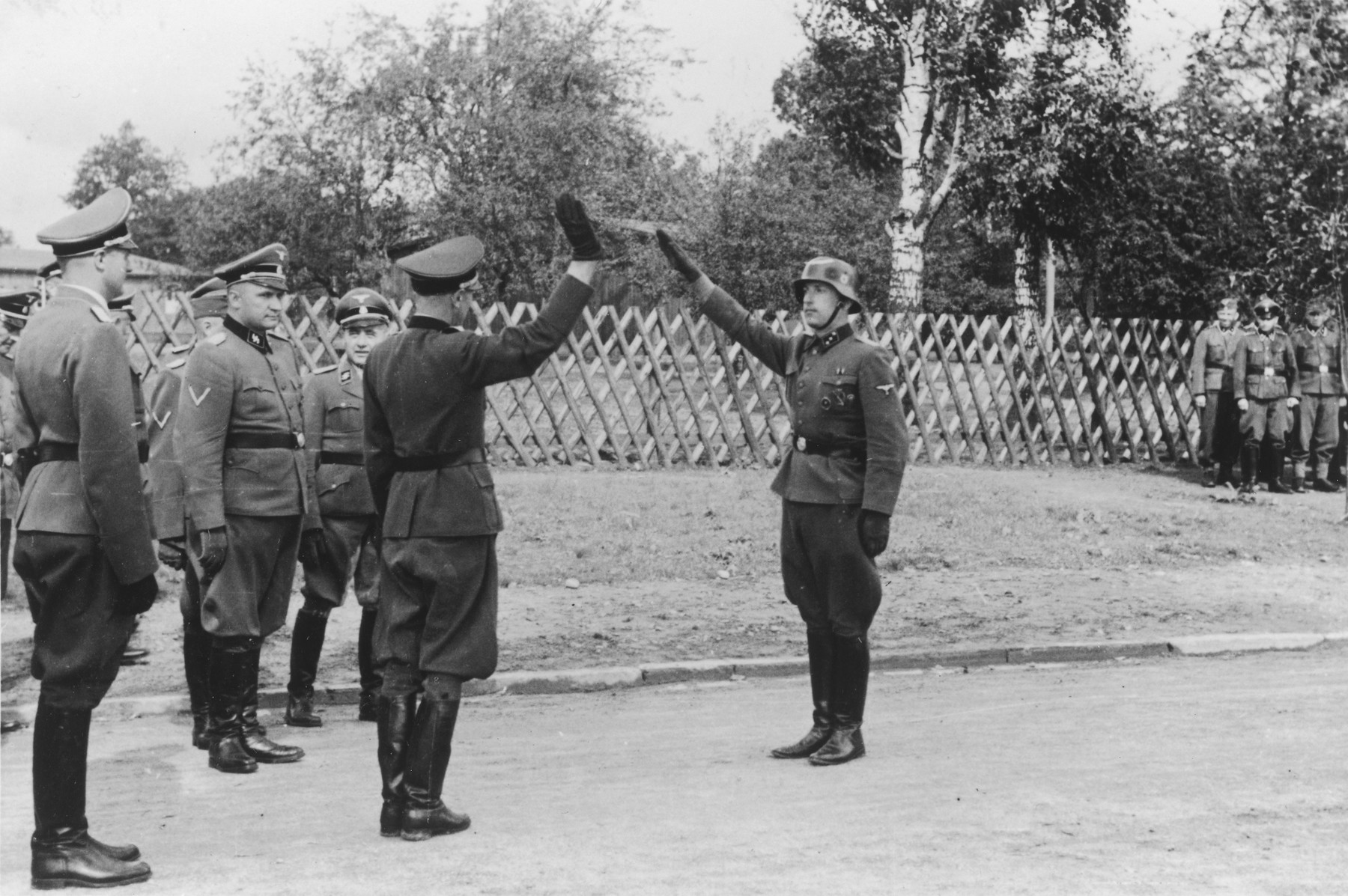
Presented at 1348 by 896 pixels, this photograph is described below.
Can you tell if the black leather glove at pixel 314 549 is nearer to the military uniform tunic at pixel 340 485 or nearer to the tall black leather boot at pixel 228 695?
the military uniform tunic at pixel 340 485

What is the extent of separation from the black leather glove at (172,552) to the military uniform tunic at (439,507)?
1396mm

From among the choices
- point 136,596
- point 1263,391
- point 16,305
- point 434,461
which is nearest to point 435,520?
point 434,461

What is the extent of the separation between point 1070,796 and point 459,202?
23.6m

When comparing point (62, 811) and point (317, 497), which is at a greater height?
point (317, 497)

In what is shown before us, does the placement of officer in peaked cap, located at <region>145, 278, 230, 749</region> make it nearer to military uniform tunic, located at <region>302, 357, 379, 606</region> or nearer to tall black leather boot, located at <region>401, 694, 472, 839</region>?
military uniform tunic, located at <region>302, 357, 379, 606</region>

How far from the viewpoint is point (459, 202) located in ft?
89.1

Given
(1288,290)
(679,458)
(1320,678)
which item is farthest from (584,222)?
(1288,290)

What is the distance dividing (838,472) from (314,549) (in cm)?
235

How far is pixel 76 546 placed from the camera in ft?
13.8

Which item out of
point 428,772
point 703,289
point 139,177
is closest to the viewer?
point 428,772

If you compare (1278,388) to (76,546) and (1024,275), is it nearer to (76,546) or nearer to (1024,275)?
(1024,275)

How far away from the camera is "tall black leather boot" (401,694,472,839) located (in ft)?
15.0

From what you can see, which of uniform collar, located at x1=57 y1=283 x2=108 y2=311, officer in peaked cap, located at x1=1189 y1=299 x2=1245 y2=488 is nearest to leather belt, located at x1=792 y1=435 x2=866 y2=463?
uniform collar, located at x1=57 y1=283 x2=108 y2=311

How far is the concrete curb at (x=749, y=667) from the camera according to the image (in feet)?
22.2
